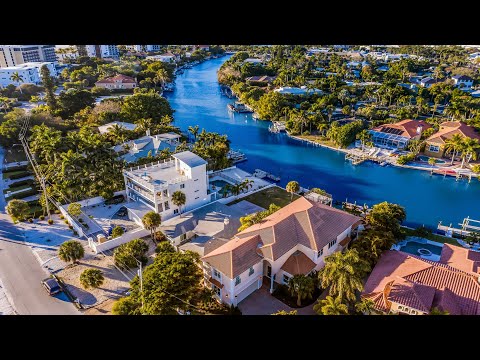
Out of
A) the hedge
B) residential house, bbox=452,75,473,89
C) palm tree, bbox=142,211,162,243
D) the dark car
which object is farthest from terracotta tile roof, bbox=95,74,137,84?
residential house, bbox=452,75,473,89

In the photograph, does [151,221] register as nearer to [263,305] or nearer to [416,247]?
[263,305]

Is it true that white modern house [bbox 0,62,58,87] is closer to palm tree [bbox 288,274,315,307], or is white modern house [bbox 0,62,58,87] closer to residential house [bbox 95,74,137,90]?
residential house [bbox 95,74,137,90]

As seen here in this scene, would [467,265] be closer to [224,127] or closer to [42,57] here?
[224,127]

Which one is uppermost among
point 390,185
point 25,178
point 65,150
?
point 65,150

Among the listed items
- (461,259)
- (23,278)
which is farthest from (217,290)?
(461,259)

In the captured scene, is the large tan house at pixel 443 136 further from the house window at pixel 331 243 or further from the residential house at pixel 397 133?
the house window at pixel 331 243

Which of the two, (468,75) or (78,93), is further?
(468,75)

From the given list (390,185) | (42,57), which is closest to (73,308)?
(390,185)
